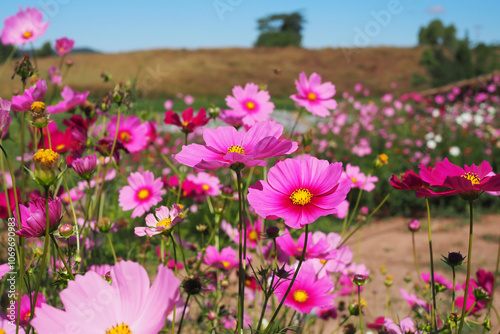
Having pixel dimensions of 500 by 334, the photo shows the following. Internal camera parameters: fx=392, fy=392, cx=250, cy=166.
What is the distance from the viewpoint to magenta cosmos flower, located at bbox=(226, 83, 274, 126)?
33.6 inches

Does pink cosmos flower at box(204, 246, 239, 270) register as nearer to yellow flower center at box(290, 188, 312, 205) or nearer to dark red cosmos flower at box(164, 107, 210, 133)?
dark red cosmos flower at box(164, 107, 210, 133)

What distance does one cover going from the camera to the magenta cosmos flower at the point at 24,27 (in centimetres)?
103

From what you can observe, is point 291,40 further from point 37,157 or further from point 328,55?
point 37,157

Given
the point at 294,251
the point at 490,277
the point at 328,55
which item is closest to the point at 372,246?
the point at 490,277

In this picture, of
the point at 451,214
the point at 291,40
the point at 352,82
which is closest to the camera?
the point at 451,214

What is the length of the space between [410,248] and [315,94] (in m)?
1.93

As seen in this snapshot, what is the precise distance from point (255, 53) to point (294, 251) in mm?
22437

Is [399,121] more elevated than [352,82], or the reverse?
[352,82]

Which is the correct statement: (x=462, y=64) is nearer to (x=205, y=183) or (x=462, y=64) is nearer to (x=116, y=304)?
(x=205, y=183)

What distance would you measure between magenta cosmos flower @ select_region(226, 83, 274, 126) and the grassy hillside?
13.8 m

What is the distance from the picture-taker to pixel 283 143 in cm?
46

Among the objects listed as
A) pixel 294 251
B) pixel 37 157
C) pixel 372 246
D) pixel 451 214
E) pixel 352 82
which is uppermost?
pixel 352 82

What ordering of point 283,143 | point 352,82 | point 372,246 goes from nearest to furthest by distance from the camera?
1. point 283,143
2. point 372,246
3. point 352,82

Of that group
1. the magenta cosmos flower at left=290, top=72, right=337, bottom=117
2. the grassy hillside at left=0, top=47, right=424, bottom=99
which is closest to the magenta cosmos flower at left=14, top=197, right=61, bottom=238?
the magenta cosmos flower at left=290, top=72, right=337, bottom=117
